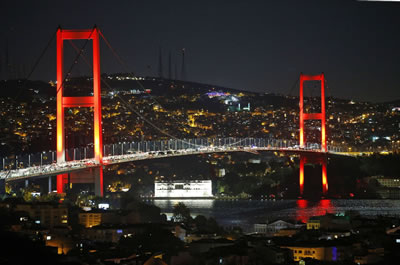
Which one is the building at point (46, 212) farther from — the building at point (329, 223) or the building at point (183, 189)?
the building at point (183, 189)

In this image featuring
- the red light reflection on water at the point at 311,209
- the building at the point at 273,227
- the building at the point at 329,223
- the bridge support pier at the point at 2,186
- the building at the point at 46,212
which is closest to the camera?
the building at the point at 46,212

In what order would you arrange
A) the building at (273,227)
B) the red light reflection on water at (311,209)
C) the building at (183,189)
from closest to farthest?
the building at (273,227)
the red light reflection on water at (311,209)
the building at (183,189)

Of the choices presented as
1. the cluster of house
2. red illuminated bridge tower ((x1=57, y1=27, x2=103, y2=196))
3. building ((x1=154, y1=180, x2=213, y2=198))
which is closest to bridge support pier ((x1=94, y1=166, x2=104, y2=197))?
red illuminated bridge tower ((x1=57, y1=27, x2=103, y2=196))

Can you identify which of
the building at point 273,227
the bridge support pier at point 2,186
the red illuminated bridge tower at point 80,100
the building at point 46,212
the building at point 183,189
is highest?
the red illuminated bridge tower at point 80,100

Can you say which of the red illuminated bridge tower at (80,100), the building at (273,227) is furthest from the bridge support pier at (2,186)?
the building at (273,227)

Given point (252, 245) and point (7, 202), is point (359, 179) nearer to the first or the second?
point (7, 202)

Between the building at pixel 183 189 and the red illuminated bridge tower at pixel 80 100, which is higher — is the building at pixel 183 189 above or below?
below

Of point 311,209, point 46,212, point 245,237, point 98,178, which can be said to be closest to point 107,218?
point 46,212

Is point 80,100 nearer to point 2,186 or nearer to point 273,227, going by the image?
point 2,186
